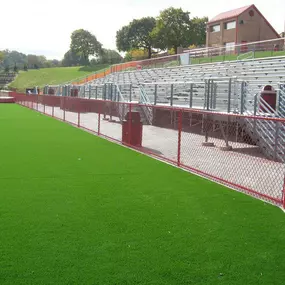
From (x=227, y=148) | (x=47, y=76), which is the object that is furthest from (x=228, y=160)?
(x=47, y=76)

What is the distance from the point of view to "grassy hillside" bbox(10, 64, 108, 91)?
86.3m

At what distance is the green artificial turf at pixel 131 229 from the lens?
4.25 metres

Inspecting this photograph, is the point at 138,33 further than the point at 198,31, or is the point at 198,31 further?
the point at 138,33

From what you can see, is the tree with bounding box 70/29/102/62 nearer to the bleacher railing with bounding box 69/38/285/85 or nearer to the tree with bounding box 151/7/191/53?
the tree with bounding box 151/7/191/53

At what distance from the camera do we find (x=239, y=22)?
193ft

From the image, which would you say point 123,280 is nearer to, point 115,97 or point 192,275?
point 192,275

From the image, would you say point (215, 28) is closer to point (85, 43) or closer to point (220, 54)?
point (220, 54)

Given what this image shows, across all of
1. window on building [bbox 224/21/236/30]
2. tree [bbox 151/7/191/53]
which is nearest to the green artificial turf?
window on building [bbox 224/21/236/30]

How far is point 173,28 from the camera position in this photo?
267 feet

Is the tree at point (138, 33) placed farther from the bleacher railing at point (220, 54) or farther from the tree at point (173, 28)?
the bleacher railing at point (220, 54)

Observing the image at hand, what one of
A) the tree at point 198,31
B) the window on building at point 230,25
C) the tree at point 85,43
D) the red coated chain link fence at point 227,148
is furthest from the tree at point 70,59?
the red coated chain link fence at point 227,148

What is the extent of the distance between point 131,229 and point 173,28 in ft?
261

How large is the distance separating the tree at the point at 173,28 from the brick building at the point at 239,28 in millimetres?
18233

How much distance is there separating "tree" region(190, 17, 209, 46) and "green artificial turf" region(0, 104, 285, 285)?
77397 mm
